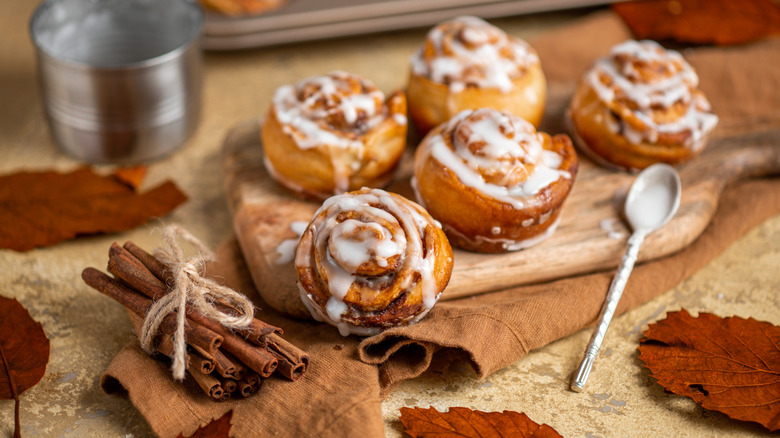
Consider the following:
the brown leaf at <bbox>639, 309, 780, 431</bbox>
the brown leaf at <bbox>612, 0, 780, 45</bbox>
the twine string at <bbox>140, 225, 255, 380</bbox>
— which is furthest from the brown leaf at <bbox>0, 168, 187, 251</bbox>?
the brown leaf at <bbox>612, 0, 780, 45</bbox>

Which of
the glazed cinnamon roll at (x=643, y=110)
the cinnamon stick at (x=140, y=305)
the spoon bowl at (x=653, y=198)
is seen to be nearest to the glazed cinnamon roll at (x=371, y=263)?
the cinnamon stick at (x=140, y=305)

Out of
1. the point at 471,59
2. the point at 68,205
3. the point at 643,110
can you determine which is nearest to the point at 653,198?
the point at 643,110

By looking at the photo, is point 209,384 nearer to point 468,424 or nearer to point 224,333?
point 224,333

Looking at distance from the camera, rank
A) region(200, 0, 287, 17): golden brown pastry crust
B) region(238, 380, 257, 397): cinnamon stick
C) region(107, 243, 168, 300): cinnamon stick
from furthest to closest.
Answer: region(200, 0, 287, 17): golden brown pastry crust → region(107, 243, 168, 300): cinnamon stick → region(238, 380, 257, 397): cinnamon stick

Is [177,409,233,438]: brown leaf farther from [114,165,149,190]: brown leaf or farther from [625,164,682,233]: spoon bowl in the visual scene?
[625,164,682,233]: spoon bowl

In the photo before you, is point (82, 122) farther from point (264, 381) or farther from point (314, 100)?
point (264, 381)

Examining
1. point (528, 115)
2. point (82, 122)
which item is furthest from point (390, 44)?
point (82, 122)

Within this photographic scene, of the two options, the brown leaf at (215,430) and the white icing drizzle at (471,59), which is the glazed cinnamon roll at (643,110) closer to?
the white icing drizzle at (471,59)
